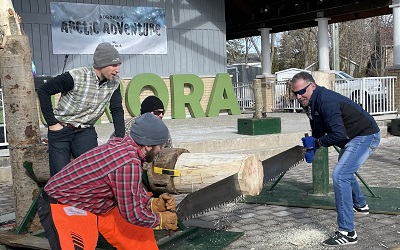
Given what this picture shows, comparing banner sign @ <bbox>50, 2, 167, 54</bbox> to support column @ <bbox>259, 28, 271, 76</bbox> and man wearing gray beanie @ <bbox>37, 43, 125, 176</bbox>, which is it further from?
man wearing gray beanie @ <bbox>37, 43, 125, 176</bbox>

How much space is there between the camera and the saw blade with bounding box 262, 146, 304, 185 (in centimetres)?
567

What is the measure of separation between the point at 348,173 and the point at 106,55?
2640 mm

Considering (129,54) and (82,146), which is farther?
(129,54)

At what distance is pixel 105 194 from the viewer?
3.70 m

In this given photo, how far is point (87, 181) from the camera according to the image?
3.60 metres

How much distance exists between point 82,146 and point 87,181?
1.80 metres

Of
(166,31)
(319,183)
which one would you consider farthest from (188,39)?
(319,183)

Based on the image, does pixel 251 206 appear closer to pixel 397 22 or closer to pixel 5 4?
pixel 5 4

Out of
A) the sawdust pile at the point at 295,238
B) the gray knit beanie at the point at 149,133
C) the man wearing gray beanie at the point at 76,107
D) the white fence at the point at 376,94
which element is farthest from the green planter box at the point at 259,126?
the gray knit beanie at the point at 149,133

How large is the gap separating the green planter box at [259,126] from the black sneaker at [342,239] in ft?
22.1

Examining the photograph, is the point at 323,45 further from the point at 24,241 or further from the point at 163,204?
the point at 163,204

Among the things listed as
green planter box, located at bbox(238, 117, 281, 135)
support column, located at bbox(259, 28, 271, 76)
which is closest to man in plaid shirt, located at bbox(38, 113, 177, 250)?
green planter box, located at bbox(238, 117, 281, 135)

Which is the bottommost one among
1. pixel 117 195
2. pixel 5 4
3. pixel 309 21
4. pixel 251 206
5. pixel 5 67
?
pixel 251 206

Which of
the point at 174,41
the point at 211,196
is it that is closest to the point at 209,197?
the point at 211,196
